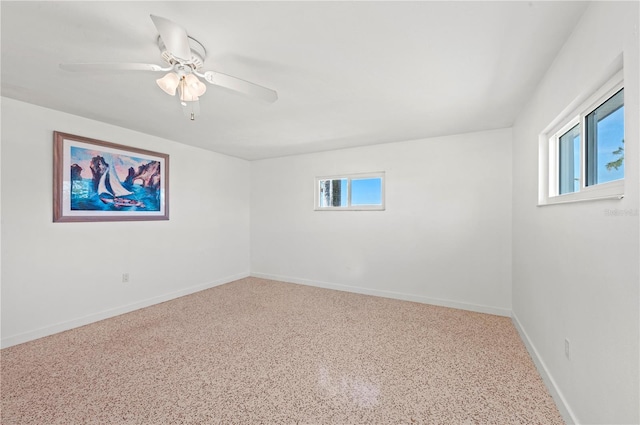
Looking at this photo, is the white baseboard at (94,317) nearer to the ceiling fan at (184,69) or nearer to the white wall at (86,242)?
the white wall at (86,242)

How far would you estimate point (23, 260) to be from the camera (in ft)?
8.05

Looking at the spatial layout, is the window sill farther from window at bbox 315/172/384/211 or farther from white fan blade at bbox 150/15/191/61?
window at bbox 315/172/384/211

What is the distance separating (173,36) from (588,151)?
231 centimetres

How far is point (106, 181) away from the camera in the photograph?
3.01m

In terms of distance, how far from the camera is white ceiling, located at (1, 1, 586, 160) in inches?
51.7

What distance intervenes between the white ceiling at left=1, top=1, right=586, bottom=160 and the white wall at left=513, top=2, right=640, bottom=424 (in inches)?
9.8

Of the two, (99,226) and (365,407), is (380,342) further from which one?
(99,226)

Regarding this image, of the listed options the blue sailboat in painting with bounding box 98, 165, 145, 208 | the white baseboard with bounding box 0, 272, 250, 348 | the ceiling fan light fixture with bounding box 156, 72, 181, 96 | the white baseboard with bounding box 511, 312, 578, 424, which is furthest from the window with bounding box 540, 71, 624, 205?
the white baseboard with bounding box 0, 272, 250, 348

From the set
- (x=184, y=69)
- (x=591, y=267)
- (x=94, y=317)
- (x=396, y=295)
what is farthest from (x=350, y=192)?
(x=94, y=317)

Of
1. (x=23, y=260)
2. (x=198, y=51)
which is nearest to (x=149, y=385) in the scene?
(x=23, y=260)

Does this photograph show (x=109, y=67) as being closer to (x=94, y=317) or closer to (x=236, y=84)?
(x=236, y=84)

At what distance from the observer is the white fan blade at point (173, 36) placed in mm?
1141

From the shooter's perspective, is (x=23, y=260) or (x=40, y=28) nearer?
(x=40, y=28)

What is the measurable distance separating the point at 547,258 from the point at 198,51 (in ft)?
9.01
